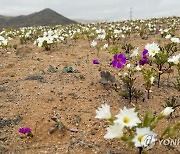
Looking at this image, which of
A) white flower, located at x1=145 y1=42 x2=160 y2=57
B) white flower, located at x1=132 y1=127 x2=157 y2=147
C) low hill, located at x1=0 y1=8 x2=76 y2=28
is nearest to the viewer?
white flower, located at x1=132 y1=127 x2=157 y2=147

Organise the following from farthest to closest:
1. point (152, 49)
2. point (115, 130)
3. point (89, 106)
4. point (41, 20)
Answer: point (41, 20)
point (152, 49)
point (89, 106)
point (115, 130)

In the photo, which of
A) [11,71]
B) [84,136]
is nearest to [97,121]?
[84,136]

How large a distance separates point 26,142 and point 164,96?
2262mm

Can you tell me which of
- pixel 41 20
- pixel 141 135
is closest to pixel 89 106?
pixel 141 135

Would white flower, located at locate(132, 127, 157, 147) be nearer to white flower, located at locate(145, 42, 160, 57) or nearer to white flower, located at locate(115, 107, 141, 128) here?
white flower, located at locate(115, 107, 141, 128)

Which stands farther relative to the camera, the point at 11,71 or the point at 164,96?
the point at 11,71

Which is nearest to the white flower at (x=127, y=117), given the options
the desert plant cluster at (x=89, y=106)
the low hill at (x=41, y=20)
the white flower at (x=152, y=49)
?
the desert plant cluster at (x=89, y=106)

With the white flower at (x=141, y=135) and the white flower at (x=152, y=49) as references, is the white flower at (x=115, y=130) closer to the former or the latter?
the white flower at (x=141, y=135)

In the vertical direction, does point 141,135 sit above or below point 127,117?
below

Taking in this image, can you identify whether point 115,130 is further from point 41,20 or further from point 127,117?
point 41,20

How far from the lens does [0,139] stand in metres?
3.91

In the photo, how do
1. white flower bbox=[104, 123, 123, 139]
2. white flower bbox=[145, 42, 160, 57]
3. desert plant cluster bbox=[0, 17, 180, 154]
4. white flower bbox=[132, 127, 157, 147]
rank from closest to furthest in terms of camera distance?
white flower bbox=[132, 127, 157, 147], white flower bbox=[104, 123, 123, 139], desert plant cluster bbox=[0, 17, 180, 154], white flower bbox=[145, 42, 160, 57]

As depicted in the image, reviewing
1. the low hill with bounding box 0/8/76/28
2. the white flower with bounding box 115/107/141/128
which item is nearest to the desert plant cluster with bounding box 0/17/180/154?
the white flower with bounding box 115/107/141/128

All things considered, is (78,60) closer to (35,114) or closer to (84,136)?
(35,114)
